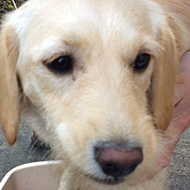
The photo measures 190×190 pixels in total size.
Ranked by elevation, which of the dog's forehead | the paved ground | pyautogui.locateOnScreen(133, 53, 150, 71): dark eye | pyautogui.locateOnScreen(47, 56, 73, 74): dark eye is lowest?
the paved ground

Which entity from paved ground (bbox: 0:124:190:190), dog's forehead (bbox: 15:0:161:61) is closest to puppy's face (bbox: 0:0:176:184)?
dog's forehead (bbox: 15:0:161:61)

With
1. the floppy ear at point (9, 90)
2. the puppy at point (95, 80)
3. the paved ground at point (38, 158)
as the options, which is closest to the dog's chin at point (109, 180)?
the puppy at point (95, 80)

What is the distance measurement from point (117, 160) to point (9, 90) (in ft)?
3.39

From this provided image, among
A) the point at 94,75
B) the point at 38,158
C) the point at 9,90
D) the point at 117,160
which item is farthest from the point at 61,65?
the point at 38,158

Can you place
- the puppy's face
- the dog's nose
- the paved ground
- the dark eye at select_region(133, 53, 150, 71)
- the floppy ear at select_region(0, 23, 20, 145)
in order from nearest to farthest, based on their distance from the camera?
the dog's nose, the puppy's face, the dark eye at select_region(133, 53, 150, 71), the floppy ear at select_region(0, 23, 20, 145), the paved ground

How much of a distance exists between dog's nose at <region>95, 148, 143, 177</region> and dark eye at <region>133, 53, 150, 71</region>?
62 cm

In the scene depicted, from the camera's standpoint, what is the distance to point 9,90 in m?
2.19

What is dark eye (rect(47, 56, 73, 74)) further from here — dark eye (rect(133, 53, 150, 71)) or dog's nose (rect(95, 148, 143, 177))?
dog's nose (rect(95, 148, 143, 177))

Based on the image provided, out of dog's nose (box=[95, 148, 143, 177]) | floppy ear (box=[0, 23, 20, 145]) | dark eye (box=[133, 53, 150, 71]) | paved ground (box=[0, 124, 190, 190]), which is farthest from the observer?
paved ground (box=[0, 124, 190, 190])

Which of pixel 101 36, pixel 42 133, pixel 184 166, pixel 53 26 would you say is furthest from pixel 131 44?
pixel 184 166

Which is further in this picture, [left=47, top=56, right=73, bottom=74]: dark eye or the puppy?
[left=47, top=56, right=73, bottom=74]: dark eye

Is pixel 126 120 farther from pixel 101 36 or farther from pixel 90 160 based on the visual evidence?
pixel 101 36

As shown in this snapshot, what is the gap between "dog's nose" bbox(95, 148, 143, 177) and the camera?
1.51 m

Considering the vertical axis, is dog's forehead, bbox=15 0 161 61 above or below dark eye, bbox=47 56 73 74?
above
